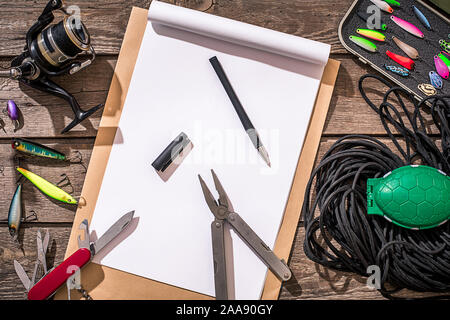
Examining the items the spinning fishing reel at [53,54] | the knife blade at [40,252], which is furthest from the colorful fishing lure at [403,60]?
the knife blade at [40,252]

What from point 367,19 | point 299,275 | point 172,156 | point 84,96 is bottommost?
point 299,275

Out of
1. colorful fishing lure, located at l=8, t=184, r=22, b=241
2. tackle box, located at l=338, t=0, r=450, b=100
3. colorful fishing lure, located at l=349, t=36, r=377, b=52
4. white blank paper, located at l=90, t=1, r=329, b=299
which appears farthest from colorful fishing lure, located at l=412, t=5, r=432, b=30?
colorful fishing lure, located at l=8, t=184, r=22, b=241

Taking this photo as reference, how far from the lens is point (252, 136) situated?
0.76 m

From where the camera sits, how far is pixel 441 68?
2.54 ft

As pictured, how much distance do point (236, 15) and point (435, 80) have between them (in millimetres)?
405

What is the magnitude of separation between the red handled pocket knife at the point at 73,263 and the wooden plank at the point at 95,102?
0.62 ft

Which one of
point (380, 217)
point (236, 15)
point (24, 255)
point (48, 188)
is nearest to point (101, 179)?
point (48, 188)

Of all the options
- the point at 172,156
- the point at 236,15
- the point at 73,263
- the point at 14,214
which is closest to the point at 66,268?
the point at 73,263

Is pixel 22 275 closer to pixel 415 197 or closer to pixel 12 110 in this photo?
pixel 12 110

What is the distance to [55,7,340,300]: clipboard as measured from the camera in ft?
2.52

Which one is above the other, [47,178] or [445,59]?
[445,59]

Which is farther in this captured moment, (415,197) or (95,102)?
(95,102)
